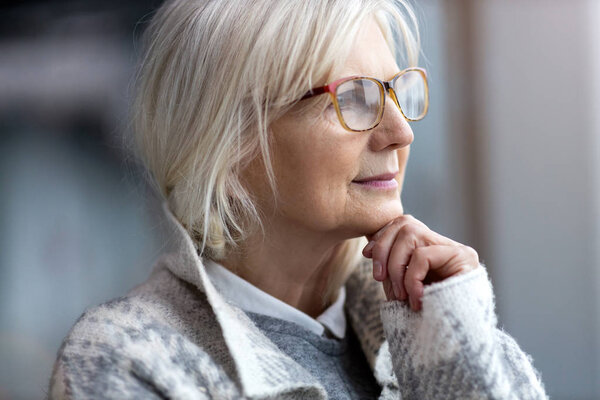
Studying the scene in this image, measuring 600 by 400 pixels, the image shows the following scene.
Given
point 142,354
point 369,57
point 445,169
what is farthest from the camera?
point 445,169

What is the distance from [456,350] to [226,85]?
24.6 inches

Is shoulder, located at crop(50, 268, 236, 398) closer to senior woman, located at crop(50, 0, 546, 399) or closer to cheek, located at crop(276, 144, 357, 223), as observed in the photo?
senior woman, located at crop(50, 0, 546, 399)

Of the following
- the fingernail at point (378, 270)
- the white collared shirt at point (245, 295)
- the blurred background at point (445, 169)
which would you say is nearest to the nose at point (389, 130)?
the fingernail at point (378, 270)

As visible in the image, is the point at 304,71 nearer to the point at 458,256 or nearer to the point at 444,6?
the point at 458,256

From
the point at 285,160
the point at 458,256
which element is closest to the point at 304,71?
the point at 285,160

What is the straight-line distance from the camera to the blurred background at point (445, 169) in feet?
9.37

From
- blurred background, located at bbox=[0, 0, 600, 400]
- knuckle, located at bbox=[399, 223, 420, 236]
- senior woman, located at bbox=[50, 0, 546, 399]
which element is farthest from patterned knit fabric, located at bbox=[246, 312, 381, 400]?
blurred background, located at bbox=[0, 0, 600, 400]

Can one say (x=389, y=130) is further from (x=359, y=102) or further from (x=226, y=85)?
(x=226, y=85)

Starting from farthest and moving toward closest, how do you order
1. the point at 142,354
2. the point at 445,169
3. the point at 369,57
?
the point at 445,169, the point at 369,57, the point at 142,354

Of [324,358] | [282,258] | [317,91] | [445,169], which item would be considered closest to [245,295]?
[282,258]

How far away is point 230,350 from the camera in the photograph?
3.59 feet

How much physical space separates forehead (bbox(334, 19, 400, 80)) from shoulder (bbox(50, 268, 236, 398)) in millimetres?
527

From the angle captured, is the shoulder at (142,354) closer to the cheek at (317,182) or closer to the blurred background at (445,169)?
the cheek at (317,182)

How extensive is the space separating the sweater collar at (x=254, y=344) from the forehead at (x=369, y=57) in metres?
0.44
